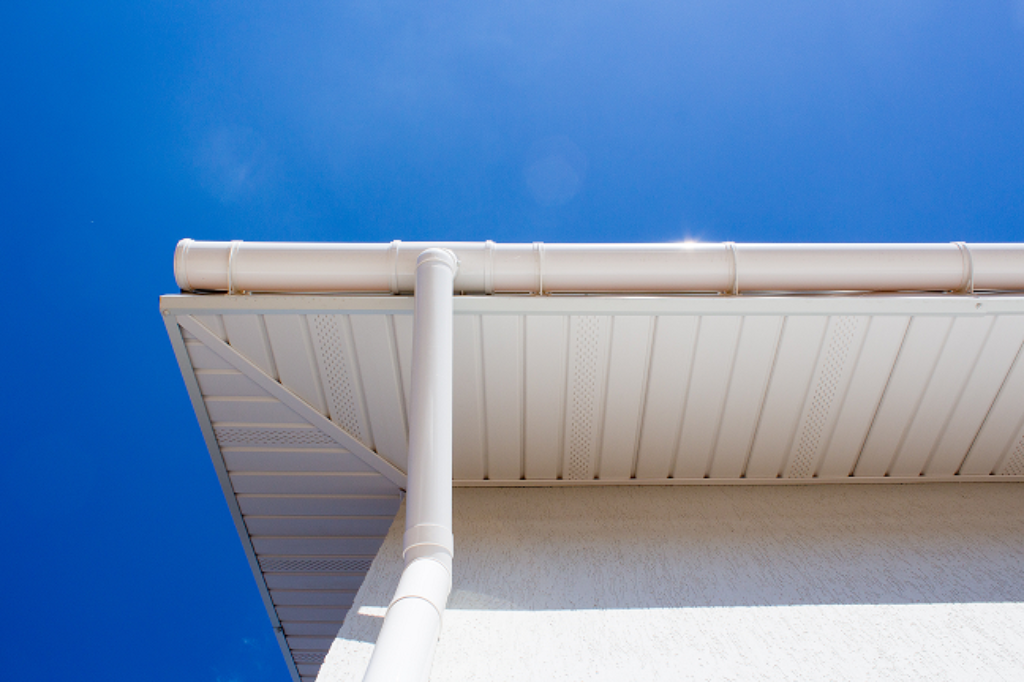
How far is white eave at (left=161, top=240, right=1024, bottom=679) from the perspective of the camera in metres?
3.12

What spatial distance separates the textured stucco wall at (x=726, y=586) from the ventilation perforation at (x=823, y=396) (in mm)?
241

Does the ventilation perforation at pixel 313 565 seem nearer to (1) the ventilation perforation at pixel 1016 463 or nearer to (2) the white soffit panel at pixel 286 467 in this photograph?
(2) the white soffit panel at pixel 286 467

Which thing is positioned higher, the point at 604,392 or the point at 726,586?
the point at 604,392

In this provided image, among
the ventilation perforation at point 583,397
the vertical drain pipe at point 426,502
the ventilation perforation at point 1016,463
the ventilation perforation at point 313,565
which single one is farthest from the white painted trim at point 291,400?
the ventilation perforation at point 1016,463

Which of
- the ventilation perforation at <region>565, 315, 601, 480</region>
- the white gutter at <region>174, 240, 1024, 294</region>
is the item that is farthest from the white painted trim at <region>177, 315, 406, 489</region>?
the ventilation perforation at <region>565, 315, 601, 480</region>

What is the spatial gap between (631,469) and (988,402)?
256 cm

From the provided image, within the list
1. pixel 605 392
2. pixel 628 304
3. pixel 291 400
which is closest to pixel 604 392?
pixel 605 392

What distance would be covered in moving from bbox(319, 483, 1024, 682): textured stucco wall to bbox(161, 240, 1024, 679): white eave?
32cm

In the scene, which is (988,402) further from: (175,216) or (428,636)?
(175,216)

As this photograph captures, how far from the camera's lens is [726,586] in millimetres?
2742

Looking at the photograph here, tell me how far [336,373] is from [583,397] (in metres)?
1.70

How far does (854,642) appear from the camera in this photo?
228 cm

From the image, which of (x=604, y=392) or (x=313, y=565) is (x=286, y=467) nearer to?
(x=313, y=565)

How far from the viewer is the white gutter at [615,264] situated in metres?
2.98
